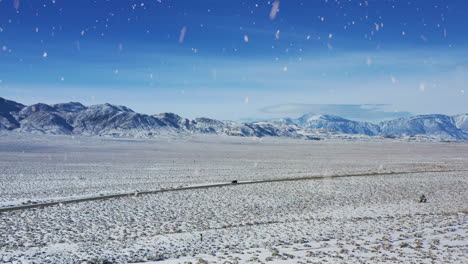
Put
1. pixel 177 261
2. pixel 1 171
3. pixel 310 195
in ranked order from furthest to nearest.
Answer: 1. pixel 1 171
2. pixel 310 195
3. pixel 177 261

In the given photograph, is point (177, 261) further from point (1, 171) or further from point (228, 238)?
point (1, 171)

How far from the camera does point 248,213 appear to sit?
19.7m

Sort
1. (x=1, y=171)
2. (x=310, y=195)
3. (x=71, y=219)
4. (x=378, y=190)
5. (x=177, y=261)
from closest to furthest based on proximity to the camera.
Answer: (x=177, y=261) < (x=71, y=219) < (x=310, y=195) < (x=378, y=190) < (x=1, y=171)

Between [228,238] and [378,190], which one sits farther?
[378,190]

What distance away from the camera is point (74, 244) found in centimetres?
1352

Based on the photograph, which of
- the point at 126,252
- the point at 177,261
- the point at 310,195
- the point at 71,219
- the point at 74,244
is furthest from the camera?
the point at 310,195

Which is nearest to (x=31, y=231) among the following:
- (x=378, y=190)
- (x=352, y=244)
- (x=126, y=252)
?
(x=126, y=252)

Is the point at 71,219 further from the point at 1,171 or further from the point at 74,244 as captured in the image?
the point at 1,171

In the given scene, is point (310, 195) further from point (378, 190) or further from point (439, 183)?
point (439, 183)

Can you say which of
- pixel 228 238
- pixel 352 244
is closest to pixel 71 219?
pixel 228 238

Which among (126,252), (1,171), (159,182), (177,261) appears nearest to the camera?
(177,261)

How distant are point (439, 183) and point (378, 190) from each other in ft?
29.1

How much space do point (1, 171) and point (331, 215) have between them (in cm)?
3710

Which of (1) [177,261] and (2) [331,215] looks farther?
A: (2) [331,215]
